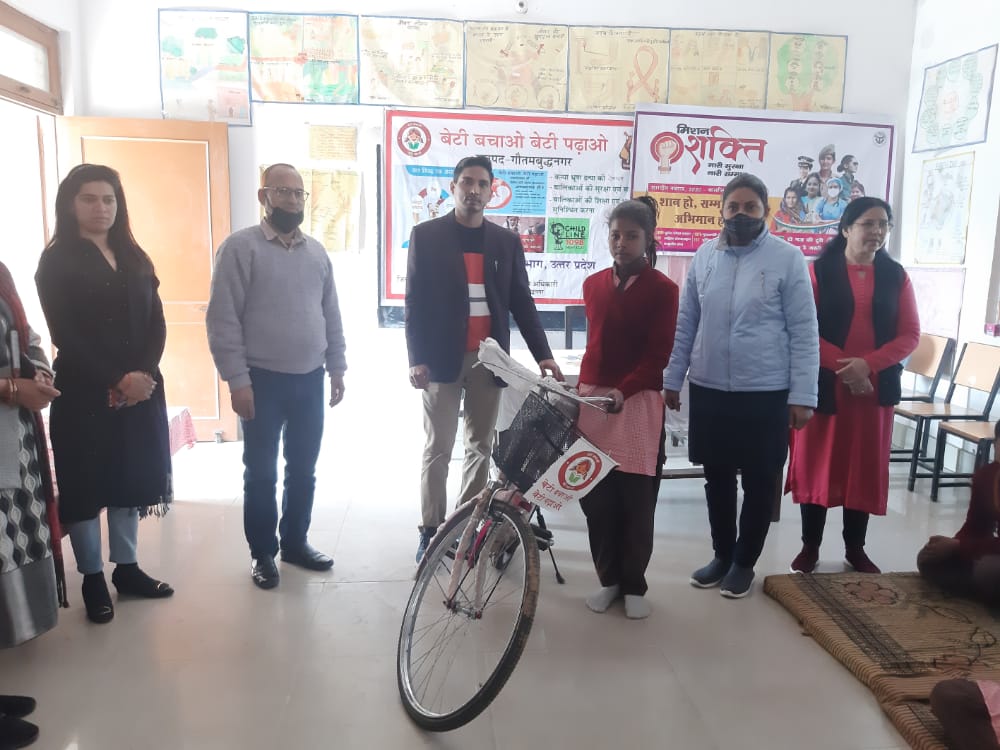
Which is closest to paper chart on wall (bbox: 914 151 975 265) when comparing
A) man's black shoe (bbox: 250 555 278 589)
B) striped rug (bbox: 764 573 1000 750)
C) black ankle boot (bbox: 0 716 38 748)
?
striped rug (bbox: 764 573 1000 750)

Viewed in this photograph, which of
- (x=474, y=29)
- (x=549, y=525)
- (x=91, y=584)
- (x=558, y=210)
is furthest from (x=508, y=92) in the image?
(x=91, y=584)

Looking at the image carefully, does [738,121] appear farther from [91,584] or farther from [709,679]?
[91,584]

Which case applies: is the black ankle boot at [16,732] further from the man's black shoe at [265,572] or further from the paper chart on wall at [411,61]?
the paper chart on wall at [411,61]

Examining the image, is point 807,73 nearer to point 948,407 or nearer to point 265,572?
point 948,407

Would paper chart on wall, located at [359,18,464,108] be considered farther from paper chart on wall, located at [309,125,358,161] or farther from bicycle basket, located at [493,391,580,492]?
bicycle basket, located at [493,391,580,492]

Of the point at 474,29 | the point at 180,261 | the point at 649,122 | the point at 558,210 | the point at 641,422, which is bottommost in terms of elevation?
the point at 641,422

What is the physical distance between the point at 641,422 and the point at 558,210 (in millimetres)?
2697

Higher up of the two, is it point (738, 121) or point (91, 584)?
point (738, 121)

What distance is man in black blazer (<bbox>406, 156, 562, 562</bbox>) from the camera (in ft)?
8.49

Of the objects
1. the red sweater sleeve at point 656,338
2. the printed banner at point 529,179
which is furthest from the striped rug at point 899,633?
the printed banner at point 529,179

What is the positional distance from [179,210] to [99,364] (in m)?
2.51

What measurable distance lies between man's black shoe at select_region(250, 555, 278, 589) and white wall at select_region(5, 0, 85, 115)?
3266 mm

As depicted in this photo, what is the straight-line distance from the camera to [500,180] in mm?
4594

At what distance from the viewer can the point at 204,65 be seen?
4.35 meters
